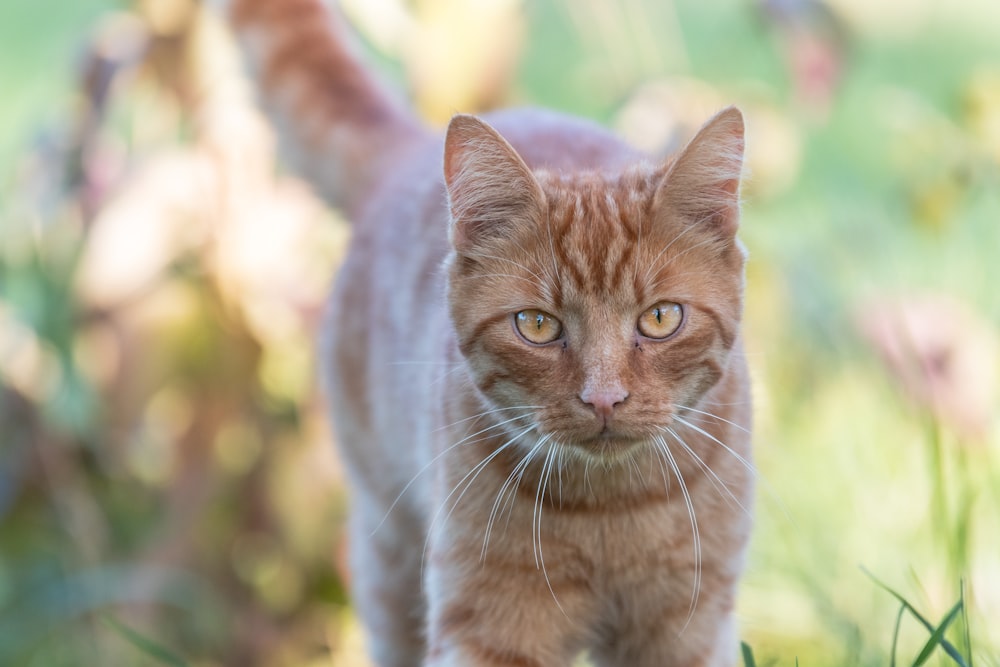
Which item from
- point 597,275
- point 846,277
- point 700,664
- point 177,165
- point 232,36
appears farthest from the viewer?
point 846,277

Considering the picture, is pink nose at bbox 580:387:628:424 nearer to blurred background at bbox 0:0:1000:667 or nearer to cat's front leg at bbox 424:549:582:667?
cat's front leg at bbox 424:549:582:667

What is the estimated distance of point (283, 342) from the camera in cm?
349

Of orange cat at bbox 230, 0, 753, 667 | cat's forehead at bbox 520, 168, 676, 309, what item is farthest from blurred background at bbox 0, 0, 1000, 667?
cat's forehead at bbox 520, 168, 676, 309

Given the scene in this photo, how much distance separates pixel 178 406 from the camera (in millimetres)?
3482

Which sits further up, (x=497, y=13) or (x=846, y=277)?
(x=497, y=13)

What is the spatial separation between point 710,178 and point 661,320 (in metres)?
0.24

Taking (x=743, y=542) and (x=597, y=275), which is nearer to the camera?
(x=597, y=275)

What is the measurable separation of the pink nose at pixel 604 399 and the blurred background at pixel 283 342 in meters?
1.21

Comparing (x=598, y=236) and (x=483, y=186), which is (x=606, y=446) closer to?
(x=598, y=236)

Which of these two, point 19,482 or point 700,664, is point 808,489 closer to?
point 700,664

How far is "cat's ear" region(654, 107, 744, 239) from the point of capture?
1.87 meters

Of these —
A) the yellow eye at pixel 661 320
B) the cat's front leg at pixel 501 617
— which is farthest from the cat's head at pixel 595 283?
the cat's front leg at pixel 501 617

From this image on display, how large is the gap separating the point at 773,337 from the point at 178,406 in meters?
1.74

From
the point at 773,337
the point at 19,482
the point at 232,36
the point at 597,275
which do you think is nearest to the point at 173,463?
the point at 19,482
